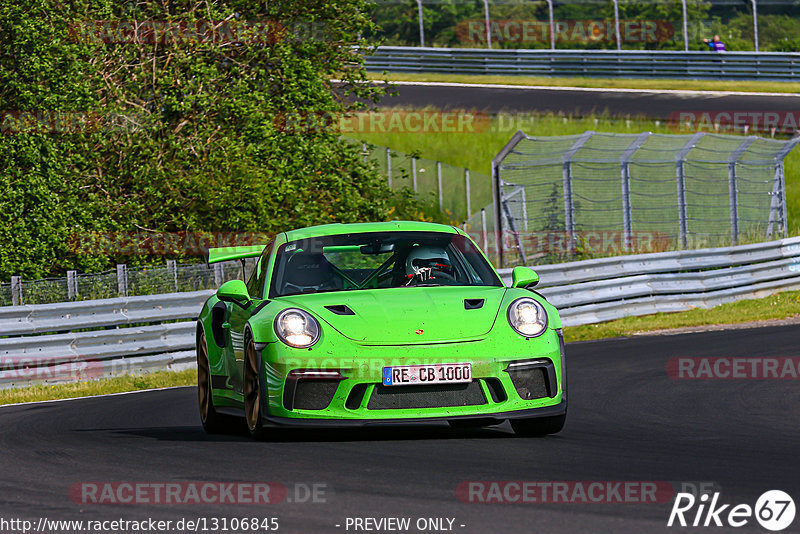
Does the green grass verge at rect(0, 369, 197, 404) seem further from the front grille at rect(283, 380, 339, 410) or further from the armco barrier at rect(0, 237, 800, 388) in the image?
the front grille at rect(283, 380, 339, 410)

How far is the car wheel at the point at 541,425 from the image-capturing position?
26.3ft

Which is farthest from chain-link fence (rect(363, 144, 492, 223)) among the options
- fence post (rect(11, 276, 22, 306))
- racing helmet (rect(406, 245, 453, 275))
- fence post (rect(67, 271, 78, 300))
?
racing helmet (rect(406, 245, 453, 275))

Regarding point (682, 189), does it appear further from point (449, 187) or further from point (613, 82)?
point (613, 82)

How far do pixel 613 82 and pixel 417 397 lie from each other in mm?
35623

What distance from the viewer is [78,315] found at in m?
15.1

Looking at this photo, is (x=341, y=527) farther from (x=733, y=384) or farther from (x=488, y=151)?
(x=488, y=151)

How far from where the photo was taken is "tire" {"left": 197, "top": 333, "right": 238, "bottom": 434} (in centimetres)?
918

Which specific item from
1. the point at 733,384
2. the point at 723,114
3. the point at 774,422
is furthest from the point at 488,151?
the point at 774,422

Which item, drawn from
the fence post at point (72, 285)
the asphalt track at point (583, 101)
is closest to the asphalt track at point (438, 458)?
the fence post at point (72, 285)

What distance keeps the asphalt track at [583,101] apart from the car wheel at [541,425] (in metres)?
29.0

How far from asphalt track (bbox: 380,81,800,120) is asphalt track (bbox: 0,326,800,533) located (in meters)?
26.6

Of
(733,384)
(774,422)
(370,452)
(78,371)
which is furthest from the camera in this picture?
(78,371)

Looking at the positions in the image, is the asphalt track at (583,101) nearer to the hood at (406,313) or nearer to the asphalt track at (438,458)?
the asphalt track at (438,458)

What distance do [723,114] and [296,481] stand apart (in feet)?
103
